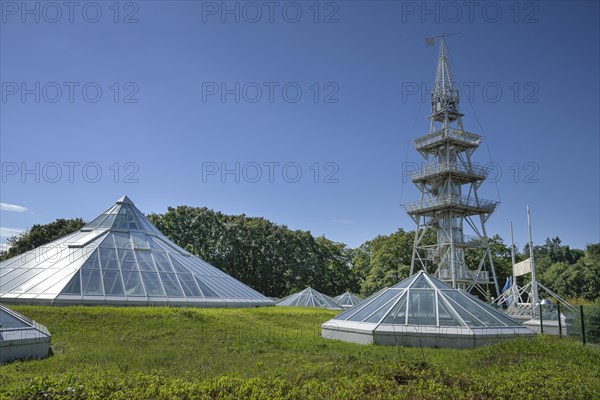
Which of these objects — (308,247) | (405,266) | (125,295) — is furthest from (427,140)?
(125,295)

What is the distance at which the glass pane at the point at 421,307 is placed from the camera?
631 inches

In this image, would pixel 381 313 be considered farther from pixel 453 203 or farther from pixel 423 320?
pixel 453 203

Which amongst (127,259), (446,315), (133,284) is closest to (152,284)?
(133,284)

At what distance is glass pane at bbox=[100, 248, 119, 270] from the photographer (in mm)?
25094

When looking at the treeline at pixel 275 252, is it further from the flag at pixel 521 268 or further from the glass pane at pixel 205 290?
the glass pane at pixel 205 290

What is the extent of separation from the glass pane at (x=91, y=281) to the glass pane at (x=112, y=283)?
32 cm

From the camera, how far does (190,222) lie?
181 ft

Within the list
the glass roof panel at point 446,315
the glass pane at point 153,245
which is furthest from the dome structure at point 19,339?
the glass pane at point 153,245

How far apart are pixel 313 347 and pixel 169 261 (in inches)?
628

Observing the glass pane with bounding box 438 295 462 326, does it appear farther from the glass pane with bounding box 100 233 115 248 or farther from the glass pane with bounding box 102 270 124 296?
the glass pane with bounding box 100 233 115 248

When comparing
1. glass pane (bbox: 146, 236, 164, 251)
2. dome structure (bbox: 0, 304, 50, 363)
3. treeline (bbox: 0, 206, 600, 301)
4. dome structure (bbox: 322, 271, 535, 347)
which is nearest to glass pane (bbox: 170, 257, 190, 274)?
glass pane (bbox: 146, 236, 164, 251)

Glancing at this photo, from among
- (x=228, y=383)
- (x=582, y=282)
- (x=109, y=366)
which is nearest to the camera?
(x=228, y=383)

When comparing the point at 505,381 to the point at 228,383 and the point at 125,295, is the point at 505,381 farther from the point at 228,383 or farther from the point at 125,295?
the point at 125,295

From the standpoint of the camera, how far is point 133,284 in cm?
2403
